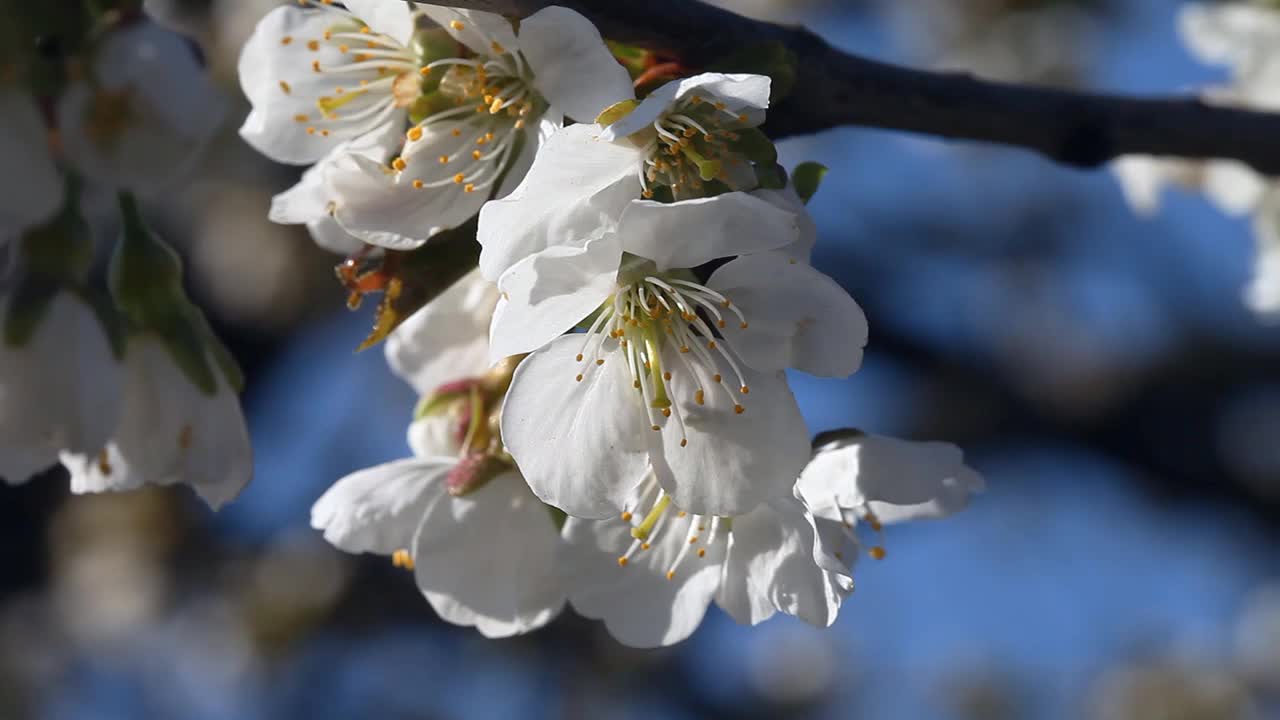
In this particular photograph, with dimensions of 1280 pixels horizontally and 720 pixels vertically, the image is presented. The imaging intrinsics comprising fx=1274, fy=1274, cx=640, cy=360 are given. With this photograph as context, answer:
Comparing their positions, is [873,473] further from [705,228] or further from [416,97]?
[416,97]

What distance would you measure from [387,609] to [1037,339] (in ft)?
6.62

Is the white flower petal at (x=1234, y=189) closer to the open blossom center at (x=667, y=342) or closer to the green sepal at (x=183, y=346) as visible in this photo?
the open blossom center at (x=667, y=342)

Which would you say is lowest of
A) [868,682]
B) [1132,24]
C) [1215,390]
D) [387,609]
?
[868,682]

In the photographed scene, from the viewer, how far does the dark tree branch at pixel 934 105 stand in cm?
93

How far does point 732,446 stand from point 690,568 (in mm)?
204

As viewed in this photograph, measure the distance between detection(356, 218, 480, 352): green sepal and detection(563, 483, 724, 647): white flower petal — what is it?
237 mm

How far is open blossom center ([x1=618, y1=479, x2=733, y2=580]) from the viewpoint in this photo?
1.05 meters

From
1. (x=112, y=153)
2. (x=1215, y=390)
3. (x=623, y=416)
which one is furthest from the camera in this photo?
(x=1215, y=390)

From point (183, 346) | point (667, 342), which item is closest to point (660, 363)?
point (667, 342)

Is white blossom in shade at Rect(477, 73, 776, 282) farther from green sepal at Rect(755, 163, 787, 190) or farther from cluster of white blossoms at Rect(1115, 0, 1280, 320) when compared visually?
cluster of white blossoms at Rect(1115, 0, 1280, 320)

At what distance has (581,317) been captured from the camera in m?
0.90

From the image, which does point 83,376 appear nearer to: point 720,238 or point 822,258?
point 720,238

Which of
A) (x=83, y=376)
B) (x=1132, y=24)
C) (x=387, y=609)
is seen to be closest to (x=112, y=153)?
(x=83, y=376)

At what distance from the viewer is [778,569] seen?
39.5 inches
